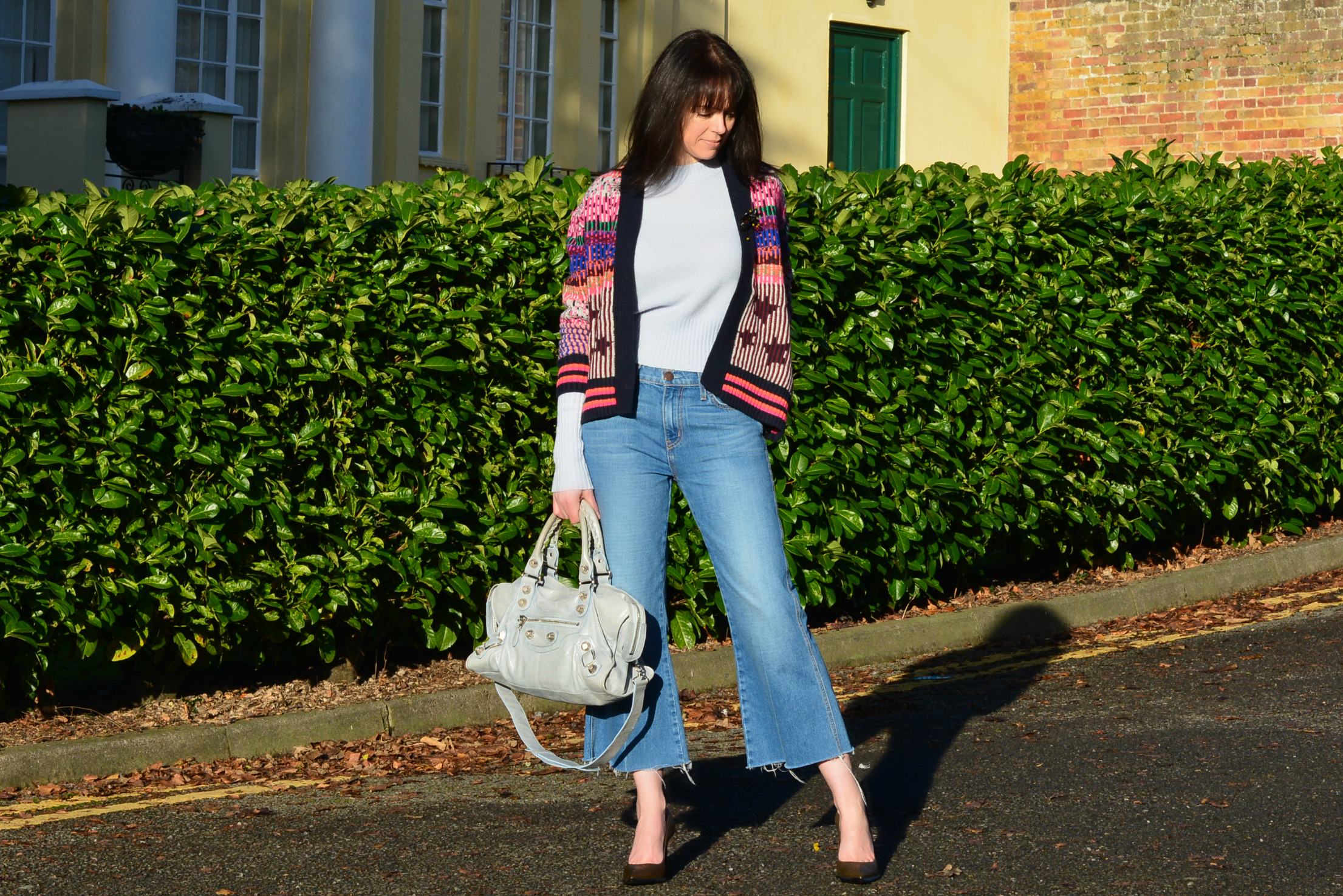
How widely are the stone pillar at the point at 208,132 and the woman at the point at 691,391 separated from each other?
28.6ft

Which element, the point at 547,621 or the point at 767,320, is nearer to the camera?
the point at 547,621

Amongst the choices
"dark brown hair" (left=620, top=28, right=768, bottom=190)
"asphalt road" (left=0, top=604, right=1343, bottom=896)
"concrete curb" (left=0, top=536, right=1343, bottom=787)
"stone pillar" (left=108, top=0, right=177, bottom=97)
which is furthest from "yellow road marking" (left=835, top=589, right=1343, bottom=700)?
"stone pillar" (left=108, top=0, right=177, bottom=97)

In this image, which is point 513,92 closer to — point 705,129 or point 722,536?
point 705,129

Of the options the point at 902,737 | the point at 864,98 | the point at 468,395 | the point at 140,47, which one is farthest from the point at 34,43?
the point at 902,737

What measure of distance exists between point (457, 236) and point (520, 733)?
2.45 m

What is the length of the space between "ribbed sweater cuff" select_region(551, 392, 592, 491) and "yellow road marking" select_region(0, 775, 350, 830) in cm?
177

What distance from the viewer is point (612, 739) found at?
4199 millimetres

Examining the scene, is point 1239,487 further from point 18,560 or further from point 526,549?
point 18,560

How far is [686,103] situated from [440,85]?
1192 centimetres

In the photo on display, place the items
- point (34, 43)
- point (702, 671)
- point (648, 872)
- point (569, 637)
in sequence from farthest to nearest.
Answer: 1. point (34, 43)
2. point (702, 671)
3. point (648, 872)
4. point (569, 637)

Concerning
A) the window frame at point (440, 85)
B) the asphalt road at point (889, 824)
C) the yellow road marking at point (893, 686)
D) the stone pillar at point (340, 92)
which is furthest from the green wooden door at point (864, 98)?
the asphalt road at point (889, 824)

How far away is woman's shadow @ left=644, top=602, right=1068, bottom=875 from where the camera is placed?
189 inches

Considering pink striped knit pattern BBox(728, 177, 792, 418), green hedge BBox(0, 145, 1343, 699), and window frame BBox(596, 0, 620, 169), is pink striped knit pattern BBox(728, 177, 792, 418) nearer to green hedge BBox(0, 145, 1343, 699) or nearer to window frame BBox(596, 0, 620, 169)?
green hedge BBox(0, 145, 1343, 699)

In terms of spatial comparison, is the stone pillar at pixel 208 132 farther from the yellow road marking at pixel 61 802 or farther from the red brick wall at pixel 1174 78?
the red brick wall at pixel 1174 78
